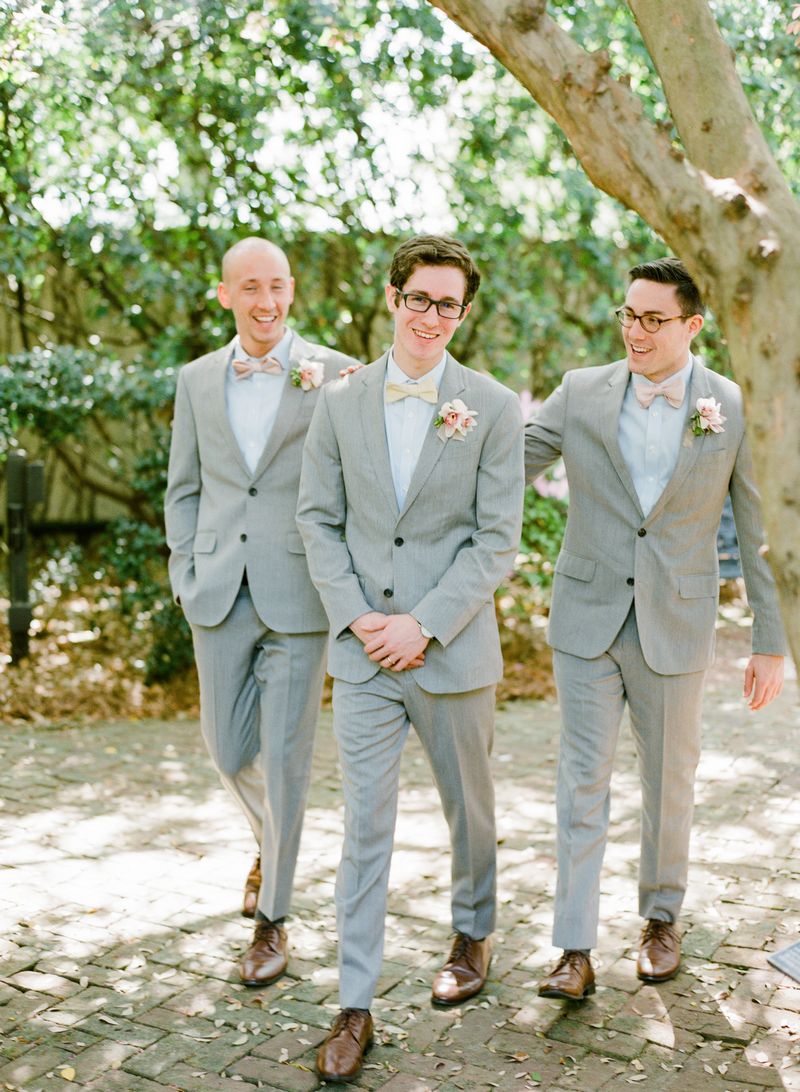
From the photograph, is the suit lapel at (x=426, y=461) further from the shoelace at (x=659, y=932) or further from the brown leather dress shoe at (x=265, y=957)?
the shoelace at (x=659, y=932)

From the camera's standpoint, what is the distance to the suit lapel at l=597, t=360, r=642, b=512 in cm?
397

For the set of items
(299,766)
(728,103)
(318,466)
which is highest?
(728,103)

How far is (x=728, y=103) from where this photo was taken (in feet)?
8.79

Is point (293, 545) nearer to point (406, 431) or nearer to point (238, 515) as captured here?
point (238, 515)

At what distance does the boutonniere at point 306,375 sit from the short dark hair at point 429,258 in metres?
0.56

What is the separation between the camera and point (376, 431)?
3.83 metres

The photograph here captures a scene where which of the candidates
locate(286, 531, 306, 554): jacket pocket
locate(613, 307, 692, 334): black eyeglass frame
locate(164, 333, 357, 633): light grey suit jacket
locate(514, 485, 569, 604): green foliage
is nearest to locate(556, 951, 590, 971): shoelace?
locate(164, 333, 357, 633): light grey suit jacket

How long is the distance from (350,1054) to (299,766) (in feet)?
3.25

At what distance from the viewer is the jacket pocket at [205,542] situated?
4.32 meters

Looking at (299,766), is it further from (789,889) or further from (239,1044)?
(789,889)

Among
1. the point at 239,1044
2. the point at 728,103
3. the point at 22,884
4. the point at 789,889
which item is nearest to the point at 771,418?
the point at 728,103

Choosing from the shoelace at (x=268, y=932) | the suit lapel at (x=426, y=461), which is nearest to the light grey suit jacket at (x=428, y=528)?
the suit lapel at (x=426, y=461)

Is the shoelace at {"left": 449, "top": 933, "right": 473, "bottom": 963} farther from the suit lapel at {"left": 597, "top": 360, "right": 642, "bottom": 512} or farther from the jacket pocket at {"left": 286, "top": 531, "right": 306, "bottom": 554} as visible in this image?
the suit lapel at {"left": 597, "top": 360, "right": 642, "bottom": 512}

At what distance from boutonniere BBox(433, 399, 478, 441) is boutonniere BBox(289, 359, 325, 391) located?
66cm
